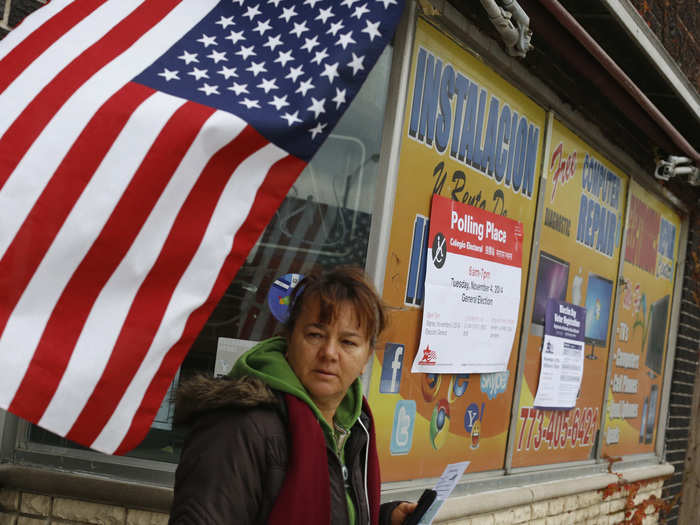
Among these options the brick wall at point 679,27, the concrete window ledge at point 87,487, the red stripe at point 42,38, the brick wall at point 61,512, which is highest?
the brick wall at point 679,27

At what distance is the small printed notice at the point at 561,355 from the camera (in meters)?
6.20

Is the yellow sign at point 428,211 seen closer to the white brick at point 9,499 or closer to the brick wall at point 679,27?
the white brick at point 9,499

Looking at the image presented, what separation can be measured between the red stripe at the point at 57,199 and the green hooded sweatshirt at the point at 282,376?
649 mm

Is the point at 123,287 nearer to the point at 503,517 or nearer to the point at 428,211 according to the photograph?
the point at 428,211

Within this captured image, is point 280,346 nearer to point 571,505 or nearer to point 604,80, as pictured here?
point 604,80

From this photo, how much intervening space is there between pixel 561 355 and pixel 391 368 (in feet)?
7.86

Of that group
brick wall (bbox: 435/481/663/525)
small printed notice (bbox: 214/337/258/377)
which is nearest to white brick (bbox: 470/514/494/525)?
brick wall (bbox: 435/481/663/525)

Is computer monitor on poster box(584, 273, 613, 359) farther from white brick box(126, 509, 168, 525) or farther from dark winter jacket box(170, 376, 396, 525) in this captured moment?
dark winter jacket box(170, 376, 396, 525)

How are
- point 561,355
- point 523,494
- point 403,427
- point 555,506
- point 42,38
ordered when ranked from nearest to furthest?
point 42,38 < point 403,427 < point 523,494 < point 555,506 < point 561,355

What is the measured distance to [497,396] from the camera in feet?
18.3

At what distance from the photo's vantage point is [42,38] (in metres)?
2.85

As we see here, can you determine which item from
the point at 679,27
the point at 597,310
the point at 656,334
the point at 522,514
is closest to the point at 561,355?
the point at 597,310

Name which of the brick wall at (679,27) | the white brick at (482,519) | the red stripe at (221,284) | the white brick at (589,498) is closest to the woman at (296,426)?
the red stripe at (221,284)

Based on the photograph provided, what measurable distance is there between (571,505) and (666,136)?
3081mm
